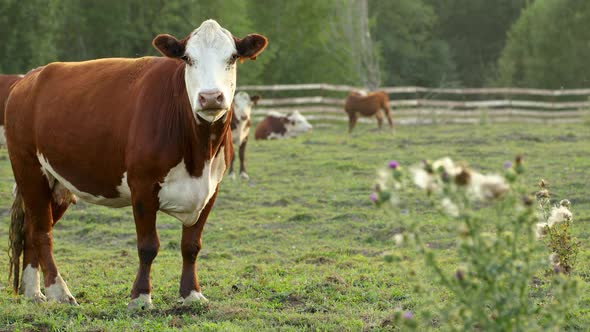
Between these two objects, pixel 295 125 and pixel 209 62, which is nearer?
pixel 209 62

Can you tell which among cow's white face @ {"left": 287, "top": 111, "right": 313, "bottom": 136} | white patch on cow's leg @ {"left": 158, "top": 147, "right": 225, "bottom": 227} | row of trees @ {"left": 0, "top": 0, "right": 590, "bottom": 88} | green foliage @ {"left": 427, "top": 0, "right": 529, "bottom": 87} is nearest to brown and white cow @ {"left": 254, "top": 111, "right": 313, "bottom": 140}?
cow's white face @ {"left": 287, "top": 111, "right": 313, "bottom": 136}

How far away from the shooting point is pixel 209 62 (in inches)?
239

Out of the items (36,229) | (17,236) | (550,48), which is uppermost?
(36,229)

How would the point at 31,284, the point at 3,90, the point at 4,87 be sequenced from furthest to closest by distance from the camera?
the point at 4,87 → the point at 3,90 → the point at 31,284

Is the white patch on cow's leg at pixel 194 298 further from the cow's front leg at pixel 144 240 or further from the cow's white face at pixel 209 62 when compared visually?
the cow's white face at pixel 209 62

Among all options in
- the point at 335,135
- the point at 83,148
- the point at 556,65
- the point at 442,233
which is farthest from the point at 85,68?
the point at 556,65

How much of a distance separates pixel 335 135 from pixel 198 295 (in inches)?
803

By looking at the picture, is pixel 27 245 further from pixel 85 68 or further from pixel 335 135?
pixel 335 135

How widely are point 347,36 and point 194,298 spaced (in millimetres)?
36321

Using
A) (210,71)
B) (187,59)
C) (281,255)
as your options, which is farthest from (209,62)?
(281,255)

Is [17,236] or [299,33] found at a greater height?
[17,236]

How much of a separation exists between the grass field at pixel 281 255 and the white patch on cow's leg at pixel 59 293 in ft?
0.55

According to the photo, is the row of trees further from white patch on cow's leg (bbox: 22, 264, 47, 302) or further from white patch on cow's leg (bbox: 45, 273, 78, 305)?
white patch on cow's leg (bbox: 45, 273, 78, 305)

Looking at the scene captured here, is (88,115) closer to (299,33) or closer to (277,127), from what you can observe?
(277,127)
